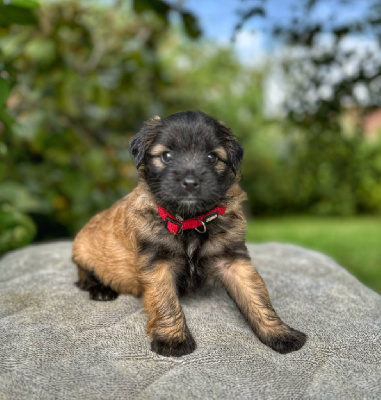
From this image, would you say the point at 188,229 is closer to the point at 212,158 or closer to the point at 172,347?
the point at 212,158

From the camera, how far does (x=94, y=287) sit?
10.4 feet

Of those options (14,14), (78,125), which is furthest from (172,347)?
(78,125)

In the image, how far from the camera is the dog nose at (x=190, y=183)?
2338 mm

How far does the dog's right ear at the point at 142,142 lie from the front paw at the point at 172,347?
1019 millimetres

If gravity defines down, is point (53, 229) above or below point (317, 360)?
below

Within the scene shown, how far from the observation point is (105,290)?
124 inches

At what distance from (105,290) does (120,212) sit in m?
0.55

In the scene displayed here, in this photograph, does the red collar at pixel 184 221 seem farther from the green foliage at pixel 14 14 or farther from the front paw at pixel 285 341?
the green foliage at pixel 14 14

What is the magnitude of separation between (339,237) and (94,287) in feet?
26.4

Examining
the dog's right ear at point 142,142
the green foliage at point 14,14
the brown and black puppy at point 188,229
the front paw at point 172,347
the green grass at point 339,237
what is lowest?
the green grass at point 339,237

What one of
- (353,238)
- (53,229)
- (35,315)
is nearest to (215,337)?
(35,315)

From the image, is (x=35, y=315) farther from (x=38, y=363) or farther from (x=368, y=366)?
(x=368, y=366)

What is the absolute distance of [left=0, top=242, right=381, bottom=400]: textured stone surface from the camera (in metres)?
2.03

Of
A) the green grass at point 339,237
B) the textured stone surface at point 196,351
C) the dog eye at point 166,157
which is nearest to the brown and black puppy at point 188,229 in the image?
the dog eye at point 166,157
